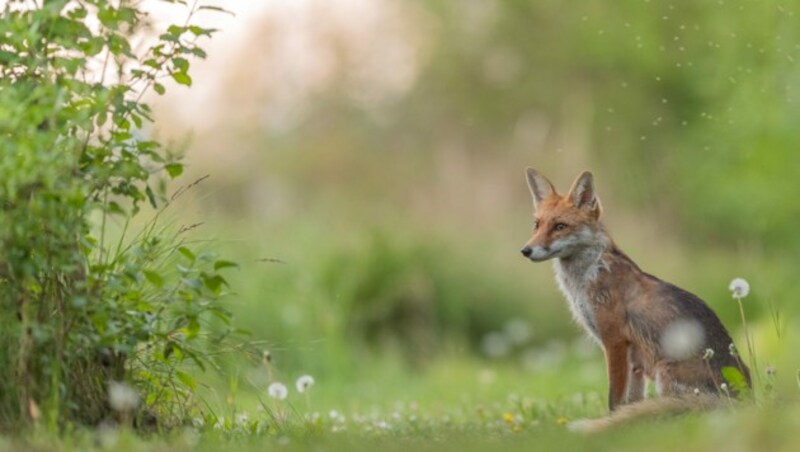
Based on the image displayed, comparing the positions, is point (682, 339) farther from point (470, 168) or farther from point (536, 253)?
point (470, 168)

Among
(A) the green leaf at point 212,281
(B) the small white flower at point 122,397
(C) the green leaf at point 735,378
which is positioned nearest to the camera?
(B) the small white flower at point 122,397

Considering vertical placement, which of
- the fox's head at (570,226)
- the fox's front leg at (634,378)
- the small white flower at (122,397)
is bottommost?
the small white flower at (122,397)

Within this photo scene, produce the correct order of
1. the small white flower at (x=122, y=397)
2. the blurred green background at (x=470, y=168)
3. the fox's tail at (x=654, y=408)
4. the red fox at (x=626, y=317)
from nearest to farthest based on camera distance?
the small white flower at (x=122, y=397), the fox's tail at (x=654, y=408), the red fox at (x=626, y=317), the blurred green background at (x=470, y=168)

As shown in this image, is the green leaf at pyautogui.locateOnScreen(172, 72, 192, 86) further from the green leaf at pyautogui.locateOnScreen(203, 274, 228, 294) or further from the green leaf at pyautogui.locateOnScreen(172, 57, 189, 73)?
the green leaf at pyautogui.locateOnScreen(203, 274, 228, 294)

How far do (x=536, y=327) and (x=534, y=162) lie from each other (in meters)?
6.01

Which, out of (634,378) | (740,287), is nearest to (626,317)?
(634,378)

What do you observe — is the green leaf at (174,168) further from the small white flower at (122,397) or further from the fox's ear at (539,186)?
the fox's ear at (539,186)

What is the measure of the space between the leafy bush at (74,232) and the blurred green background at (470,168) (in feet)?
1.40

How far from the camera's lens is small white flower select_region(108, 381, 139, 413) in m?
5.04

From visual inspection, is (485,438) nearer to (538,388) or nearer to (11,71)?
(11,71)

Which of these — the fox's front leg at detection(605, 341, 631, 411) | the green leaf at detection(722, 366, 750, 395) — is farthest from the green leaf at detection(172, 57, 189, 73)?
the green leaf at detection(722, 366, 750, 395)

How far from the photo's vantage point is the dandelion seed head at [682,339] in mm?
6332

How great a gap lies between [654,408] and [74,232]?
2.62m

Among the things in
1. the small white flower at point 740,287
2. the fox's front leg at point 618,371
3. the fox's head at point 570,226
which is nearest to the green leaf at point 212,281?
the fox's head at point 570,226
